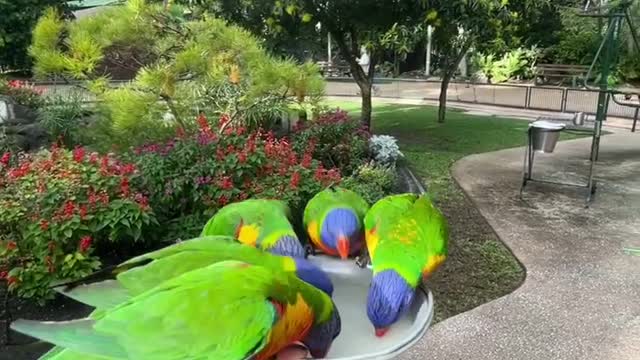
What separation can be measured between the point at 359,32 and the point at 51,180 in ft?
16.3

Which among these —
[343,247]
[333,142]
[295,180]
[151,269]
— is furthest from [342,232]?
[333,142]

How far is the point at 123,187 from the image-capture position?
3.16 m

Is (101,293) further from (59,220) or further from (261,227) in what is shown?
(59,220)

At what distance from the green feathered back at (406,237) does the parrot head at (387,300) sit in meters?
0.02

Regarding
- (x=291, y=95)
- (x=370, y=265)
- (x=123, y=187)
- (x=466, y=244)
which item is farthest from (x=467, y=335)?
(x=291, y=95)

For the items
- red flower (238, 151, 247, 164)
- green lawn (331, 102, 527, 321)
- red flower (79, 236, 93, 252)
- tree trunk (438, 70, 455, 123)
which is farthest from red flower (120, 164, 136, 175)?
tree trunk (438, 70, 455, 123)

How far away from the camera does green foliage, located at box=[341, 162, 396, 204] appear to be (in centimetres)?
432

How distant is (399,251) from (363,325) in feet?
0.61

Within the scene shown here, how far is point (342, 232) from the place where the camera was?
1.43 meters

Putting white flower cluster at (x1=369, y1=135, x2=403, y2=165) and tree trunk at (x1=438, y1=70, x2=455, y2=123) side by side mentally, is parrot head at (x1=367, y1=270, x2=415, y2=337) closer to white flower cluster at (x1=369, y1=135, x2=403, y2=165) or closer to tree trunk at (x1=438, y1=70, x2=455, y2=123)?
white flower cluster at (x1=369, y1=135, x2=403, y2=165)

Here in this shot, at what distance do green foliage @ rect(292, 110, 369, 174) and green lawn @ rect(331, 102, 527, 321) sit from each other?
92 centimetres

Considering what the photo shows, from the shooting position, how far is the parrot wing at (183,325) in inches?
32.1

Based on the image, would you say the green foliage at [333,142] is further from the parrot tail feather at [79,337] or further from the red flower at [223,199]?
→ the parrot tail feather at [79,337]

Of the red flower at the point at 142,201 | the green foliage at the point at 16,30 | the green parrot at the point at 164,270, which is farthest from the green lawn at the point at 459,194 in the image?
the green foliage at the point at 16,30
